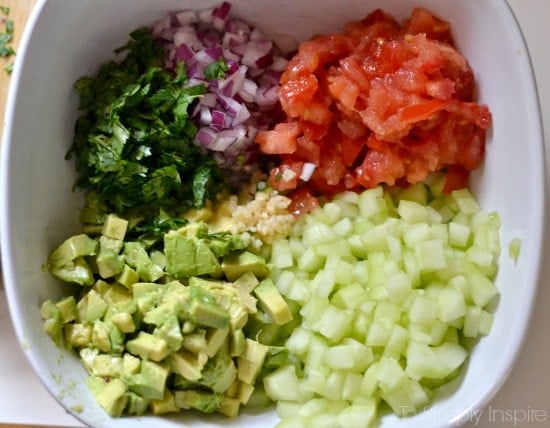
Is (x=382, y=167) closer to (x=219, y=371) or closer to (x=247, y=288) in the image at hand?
(x=247, y=288)

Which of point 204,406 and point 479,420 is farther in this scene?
point 479,420

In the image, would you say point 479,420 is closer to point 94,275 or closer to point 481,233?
point 481,233

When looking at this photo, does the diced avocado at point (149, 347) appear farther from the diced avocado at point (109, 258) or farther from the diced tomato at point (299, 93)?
the diced tomato at point (299, 93)

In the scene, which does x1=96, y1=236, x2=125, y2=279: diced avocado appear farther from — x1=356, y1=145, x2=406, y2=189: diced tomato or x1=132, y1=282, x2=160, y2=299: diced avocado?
x1=356, y1=145, x2=406, y2=189: diced tomato

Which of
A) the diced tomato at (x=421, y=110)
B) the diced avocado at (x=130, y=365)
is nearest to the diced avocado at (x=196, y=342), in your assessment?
the diced avocado at (x=130, y=365)

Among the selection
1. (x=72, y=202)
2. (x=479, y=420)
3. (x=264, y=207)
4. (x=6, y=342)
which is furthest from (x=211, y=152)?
(x=479, y=420)

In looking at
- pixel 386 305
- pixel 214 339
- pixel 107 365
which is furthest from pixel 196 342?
pixel 386 305
